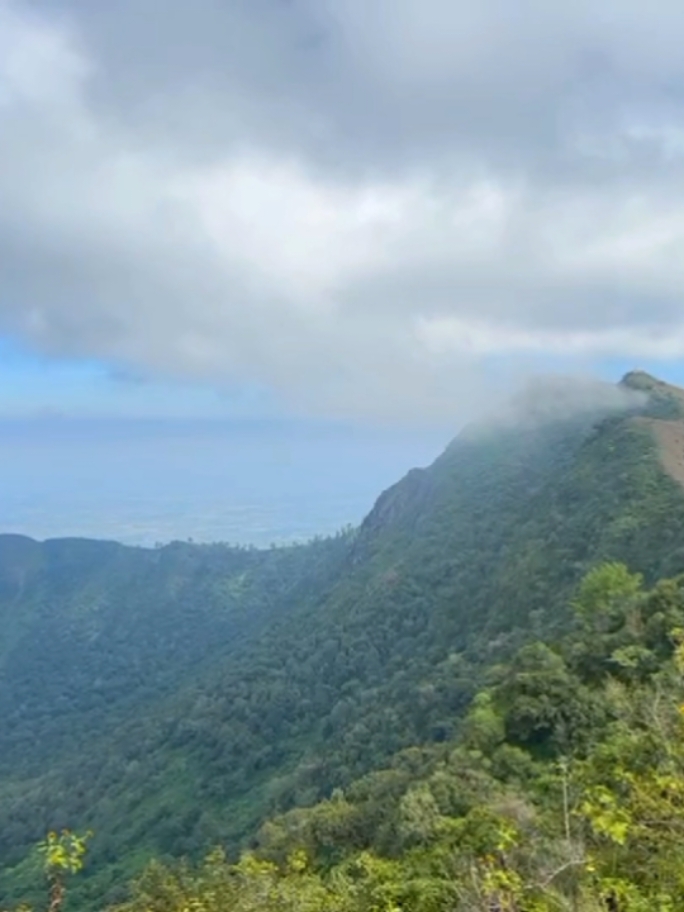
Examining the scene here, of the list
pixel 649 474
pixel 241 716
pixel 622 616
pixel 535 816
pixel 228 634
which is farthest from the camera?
pixel 228 634

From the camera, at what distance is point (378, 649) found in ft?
301

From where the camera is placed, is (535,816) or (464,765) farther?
(464,765)

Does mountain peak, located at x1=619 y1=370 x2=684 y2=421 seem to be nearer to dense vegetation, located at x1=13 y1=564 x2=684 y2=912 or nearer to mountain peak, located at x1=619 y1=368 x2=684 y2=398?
mountain peak, located at x1=619 y1=368 x2=684 y2=398

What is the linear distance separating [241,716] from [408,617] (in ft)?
65.4

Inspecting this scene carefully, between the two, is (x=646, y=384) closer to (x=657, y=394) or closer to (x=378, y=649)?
(x=657, y=394)

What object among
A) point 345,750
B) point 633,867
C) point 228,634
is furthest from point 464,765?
point 228,634

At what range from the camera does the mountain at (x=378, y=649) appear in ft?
209

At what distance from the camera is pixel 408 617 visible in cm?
9344

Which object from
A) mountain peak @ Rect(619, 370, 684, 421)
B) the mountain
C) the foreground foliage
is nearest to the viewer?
the foreground foliage

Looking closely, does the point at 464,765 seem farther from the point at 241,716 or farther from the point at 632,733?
the point at 241,716

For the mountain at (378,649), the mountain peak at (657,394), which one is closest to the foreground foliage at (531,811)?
the mountain at (378,649)

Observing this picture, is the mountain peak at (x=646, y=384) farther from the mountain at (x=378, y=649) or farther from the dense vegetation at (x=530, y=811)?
the dense vegetation at (x=530, y=811)

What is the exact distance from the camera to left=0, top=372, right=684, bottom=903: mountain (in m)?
63.6

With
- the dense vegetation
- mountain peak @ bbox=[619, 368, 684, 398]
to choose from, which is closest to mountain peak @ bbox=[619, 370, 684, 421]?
mountain peak @ bbox=[619, 368, 684, 398]
